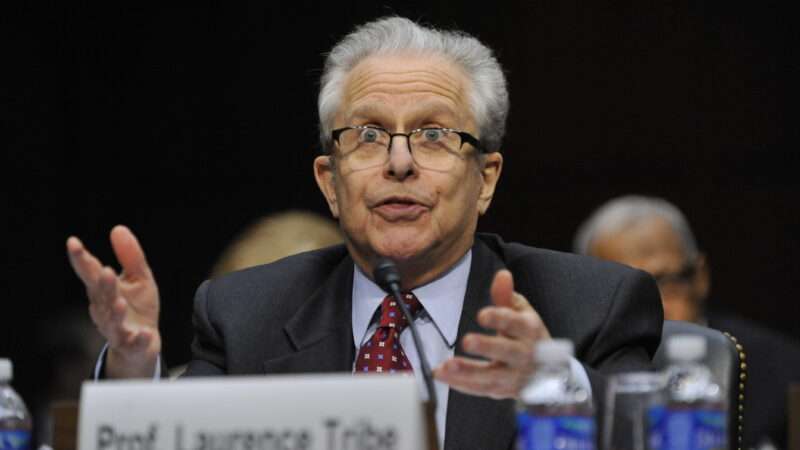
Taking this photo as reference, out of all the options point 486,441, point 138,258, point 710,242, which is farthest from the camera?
point 710,242

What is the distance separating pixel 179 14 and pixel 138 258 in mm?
3959

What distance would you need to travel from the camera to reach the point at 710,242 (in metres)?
5.70

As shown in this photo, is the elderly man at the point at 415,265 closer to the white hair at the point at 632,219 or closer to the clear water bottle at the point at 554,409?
the clear water bottle at the point at 554,409

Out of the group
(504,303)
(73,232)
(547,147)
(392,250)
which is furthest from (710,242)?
(504,303)

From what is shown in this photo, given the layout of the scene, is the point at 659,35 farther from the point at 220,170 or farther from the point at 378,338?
the point at 378,338

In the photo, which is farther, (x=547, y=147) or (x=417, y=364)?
(x=547, y=147)

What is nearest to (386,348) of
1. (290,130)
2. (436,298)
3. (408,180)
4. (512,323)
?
(436,298)

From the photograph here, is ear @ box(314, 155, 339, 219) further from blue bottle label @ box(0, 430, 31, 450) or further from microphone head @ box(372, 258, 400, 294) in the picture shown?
blue bottle label @ box(0, 430, 31, 450)

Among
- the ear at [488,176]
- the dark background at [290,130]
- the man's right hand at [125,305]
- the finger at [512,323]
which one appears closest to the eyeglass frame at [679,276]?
the dark background at [290,130]

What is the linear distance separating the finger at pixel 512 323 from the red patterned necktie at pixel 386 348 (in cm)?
70

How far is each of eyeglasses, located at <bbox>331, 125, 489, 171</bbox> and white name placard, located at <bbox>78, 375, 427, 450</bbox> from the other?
46.2 inches

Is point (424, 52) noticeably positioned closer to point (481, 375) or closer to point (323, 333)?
point (323, 333)

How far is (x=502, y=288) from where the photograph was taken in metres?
2.06

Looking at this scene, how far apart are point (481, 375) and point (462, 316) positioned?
0.79 meters
